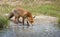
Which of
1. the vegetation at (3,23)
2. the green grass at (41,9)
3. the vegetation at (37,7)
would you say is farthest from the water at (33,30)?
the green grass at (41,9)

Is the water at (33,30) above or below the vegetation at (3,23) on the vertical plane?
below

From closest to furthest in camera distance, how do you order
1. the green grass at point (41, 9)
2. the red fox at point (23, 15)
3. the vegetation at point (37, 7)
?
the red fox at point (23, 15), the green grass at point (41, 9), the vegetation at point (37, 7)

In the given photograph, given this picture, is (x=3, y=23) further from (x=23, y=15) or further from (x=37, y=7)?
(x=37, y=7)

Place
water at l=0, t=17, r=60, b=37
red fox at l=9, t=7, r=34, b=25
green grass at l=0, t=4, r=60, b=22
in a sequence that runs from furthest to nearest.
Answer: green grass at l=0, t=4, r=60, b=22 < red fox at l=9, t=7, r=34, b=25 < water at l=0, t=17, r=60, b=37

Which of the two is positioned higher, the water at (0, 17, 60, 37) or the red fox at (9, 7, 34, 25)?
the red fox at (9, 7, 34, 25)

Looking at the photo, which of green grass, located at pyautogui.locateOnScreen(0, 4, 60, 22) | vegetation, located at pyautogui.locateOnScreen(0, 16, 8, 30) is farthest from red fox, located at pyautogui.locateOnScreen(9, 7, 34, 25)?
green grass, located at pyautogui.locateOnScreen(0, 4, 60, 22)

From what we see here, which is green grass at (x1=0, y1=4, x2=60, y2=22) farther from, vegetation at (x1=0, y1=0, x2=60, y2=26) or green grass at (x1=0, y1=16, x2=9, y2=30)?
green grass at (x1=0, y1=16, x2=9, y2=30)

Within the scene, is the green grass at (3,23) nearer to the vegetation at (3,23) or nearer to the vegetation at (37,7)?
the vegetation at (3,23)

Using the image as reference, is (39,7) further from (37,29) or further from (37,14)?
(37,29)

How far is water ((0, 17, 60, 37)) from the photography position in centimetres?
Answer: 1233

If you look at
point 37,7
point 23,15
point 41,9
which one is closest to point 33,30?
point 23,15

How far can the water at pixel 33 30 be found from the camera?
485 inches

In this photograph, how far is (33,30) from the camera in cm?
1316

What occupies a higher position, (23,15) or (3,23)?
(23,15)
